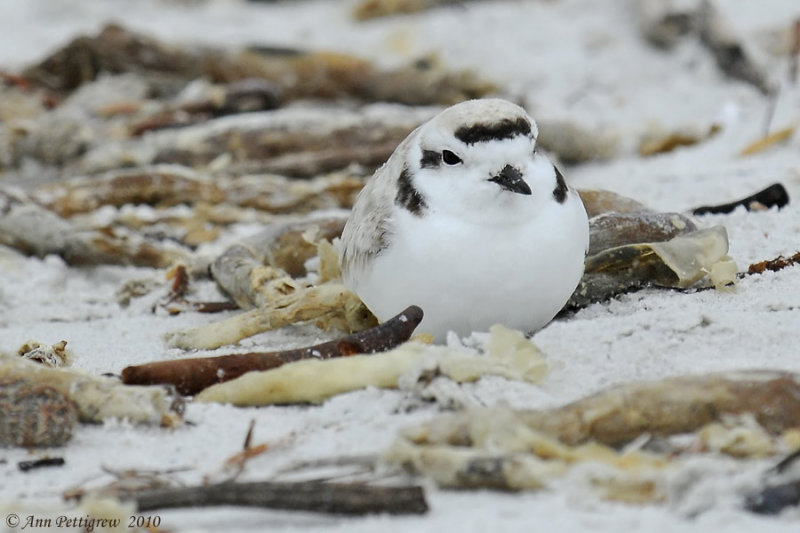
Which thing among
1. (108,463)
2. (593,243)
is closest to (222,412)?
(108,463)

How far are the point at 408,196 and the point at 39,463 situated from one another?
1266 mm

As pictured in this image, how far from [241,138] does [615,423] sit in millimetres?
4656

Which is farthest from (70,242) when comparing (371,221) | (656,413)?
(656,413)

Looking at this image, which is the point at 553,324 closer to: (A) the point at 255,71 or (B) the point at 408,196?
Answer: (B) the point at 408,196

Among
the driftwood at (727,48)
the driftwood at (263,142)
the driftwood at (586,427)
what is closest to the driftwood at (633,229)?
the driftwood at (586,427)

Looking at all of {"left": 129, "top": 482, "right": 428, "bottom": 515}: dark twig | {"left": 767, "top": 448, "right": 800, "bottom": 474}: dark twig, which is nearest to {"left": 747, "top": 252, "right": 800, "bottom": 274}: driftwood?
{"left": 767, "top": 448, "right": 800, "bottom": 474}: dark twig

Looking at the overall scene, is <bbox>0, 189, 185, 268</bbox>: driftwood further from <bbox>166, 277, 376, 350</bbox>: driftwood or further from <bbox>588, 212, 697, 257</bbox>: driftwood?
<bbox>588, 212, 697, 257</bbox>: driftwood

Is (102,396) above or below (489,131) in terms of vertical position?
below

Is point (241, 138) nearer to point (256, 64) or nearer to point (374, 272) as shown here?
point (256, 64)

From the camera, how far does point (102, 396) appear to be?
2910 millimetres

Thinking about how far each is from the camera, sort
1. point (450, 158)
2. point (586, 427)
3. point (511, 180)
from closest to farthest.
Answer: point (586, 427) → point (511, 180) → point (450, 158)

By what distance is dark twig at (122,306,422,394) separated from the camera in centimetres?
312

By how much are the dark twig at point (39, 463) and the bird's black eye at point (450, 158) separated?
1.32m

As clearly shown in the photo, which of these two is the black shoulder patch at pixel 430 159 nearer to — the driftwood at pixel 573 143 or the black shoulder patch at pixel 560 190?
the black shoulder patch at pixel 560 190
